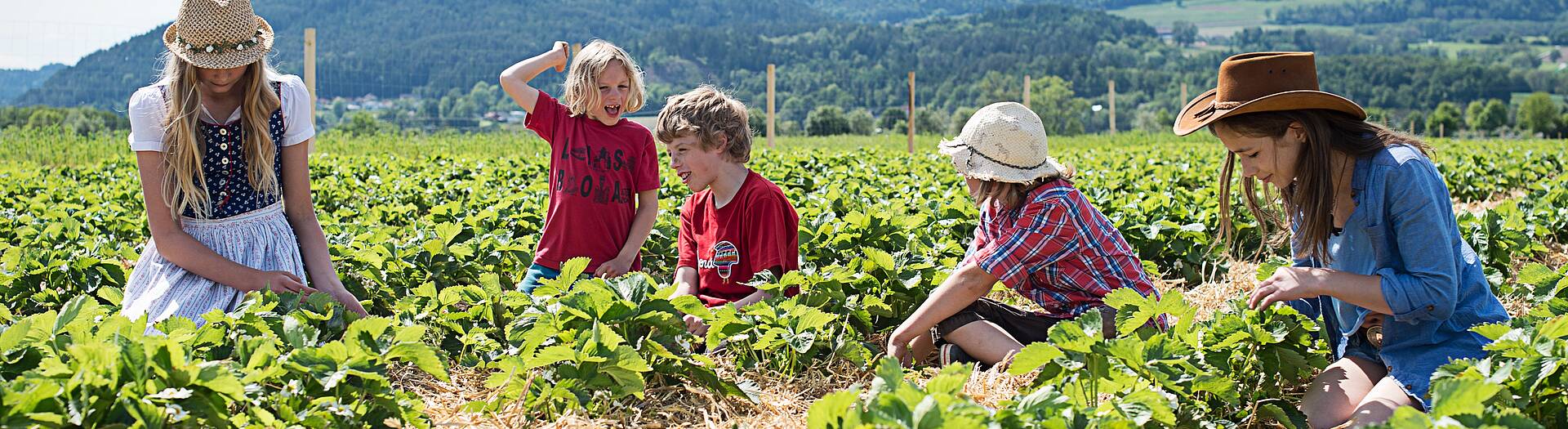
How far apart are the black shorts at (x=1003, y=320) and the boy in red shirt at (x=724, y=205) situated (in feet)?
1.99

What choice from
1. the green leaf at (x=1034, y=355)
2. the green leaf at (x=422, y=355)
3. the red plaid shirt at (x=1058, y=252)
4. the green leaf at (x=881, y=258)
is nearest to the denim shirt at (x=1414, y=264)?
the red plaid shirt at (x=1058, y=252)

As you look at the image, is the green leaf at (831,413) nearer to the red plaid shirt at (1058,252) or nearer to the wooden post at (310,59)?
the red plaid shirt at (1058,252)

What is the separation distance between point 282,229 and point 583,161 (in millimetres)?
1083

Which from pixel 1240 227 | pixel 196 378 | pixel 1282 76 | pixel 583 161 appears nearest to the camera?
pixel 196 378

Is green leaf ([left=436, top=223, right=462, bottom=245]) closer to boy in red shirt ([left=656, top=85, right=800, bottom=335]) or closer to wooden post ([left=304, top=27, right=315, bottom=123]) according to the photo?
boy in red shirt ([left=656, top=85, right=800, bottom=335])

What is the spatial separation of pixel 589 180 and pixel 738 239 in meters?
0.69

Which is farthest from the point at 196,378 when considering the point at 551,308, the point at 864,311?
the point at 864,311

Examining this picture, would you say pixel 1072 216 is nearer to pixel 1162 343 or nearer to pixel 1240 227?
pixel 1162 343

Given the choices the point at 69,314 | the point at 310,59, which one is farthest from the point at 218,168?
the point at 310,59

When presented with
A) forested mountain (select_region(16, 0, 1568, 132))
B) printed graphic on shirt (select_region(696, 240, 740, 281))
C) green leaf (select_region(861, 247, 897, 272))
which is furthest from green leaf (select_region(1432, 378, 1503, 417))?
forested mountain (select_region(16, 0, 1568, 132))

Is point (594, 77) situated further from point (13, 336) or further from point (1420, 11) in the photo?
point (1420, 11)

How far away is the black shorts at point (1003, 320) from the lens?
138 inches

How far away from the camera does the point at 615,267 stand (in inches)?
160

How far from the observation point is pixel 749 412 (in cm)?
309
